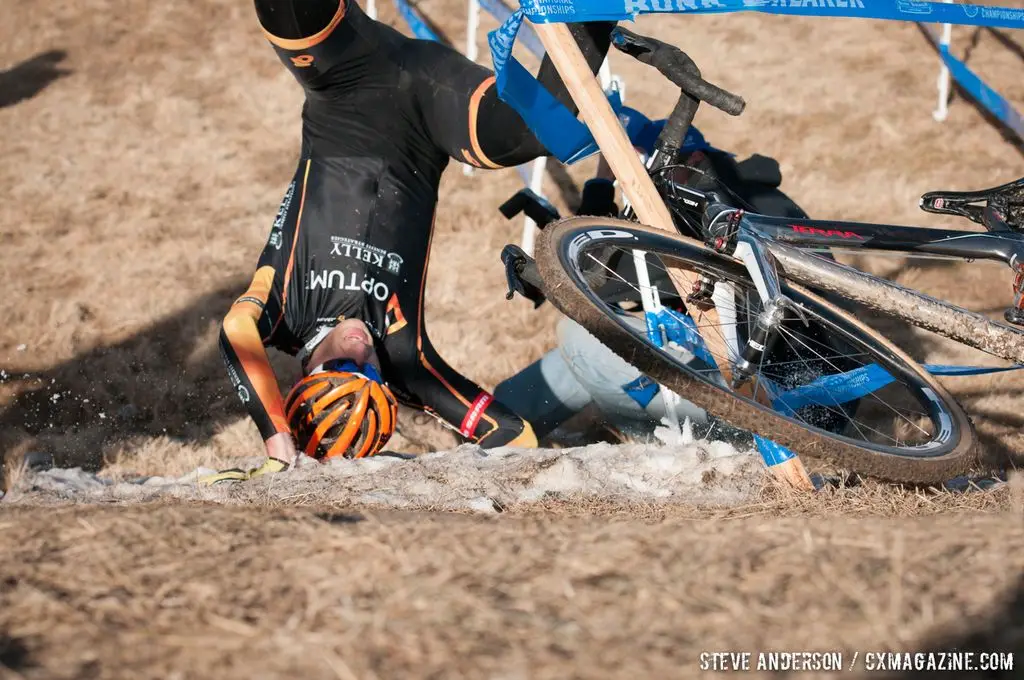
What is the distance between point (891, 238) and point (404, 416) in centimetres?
313

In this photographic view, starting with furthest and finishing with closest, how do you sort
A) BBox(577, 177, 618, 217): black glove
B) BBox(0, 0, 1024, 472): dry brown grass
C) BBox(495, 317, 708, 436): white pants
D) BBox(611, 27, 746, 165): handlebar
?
BBox(0, 0, 1024, 472): dry brown grass
BBox(495, 317, 708, 436): white pants
BBox(577, 177, 618, 217): black glove
BBox(611, 27, 746, 165): handlebar

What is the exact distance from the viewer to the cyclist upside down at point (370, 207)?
453 centimetres

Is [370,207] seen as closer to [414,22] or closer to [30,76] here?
[414,22]

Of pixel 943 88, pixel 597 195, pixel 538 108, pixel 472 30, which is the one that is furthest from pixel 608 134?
pixel 943 88

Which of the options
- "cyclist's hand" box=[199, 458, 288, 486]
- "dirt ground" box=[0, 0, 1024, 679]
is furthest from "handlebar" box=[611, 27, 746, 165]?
"cyclist's hand" box=[199, 458, 288, 486]

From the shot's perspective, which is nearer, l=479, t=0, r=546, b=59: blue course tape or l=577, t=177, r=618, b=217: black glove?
l=577, t=177, r=618, b=217: black glove

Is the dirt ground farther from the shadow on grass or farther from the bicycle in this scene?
the bicycle

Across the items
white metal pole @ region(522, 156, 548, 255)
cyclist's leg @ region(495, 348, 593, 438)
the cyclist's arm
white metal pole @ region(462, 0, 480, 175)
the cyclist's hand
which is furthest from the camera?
→ white metal pole @ region(462, 0, 480, 175)

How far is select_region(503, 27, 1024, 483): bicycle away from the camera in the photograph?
288 cm

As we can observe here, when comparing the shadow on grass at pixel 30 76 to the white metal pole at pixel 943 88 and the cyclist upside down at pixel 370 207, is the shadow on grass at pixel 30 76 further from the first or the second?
the white metal pole at pixel 943 88

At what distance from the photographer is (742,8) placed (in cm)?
337

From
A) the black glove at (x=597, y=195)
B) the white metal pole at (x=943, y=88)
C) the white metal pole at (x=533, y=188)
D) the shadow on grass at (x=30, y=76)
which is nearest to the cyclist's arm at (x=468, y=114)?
the black glove at (x=597, y=195)

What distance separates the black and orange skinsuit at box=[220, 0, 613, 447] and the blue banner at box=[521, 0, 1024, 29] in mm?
1016

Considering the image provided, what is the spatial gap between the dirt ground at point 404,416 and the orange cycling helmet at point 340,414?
1045 millimetres
